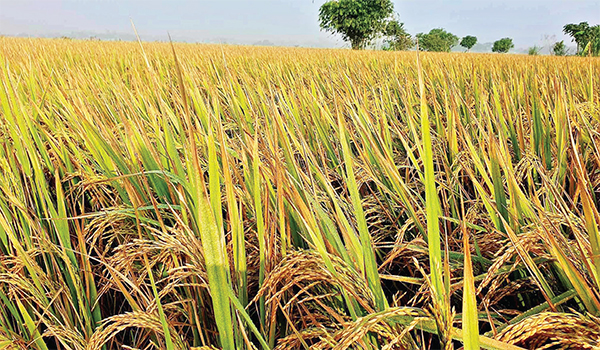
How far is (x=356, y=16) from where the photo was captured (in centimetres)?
2508

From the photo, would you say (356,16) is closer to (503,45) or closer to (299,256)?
(299,256)

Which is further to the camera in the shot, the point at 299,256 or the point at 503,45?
the point at 503,45

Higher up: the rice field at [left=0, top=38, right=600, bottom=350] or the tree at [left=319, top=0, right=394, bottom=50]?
the tree at [left=319, top=0, right=394, bottom=50]

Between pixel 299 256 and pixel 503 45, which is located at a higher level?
pixel 503 45

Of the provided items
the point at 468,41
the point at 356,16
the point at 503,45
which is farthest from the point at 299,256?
the point at 468,41

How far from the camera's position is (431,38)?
1507 inches

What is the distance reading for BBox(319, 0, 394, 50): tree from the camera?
80.7ft

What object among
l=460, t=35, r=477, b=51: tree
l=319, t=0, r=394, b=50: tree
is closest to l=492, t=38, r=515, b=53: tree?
l=460, t=35, r=477, b=51: tree

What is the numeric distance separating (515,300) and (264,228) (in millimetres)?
427

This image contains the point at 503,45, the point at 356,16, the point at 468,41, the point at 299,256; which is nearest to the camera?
the point at 299,256

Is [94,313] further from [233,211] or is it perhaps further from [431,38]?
[431,38]

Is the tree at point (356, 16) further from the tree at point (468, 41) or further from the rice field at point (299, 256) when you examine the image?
the tree at point (468, 41)

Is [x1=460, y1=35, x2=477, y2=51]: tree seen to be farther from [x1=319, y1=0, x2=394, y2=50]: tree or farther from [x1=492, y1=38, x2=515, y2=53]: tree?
[x1=319, y1=0, x2=394, y2=50]: tree

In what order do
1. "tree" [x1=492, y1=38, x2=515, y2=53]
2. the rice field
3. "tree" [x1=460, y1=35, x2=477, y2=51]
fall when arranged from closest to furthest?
the rice field
"tree" [x1=492, y1=38, x2=515, y2=53]
"tree" [x1=460, y1=35, x2=477, y2=51]
